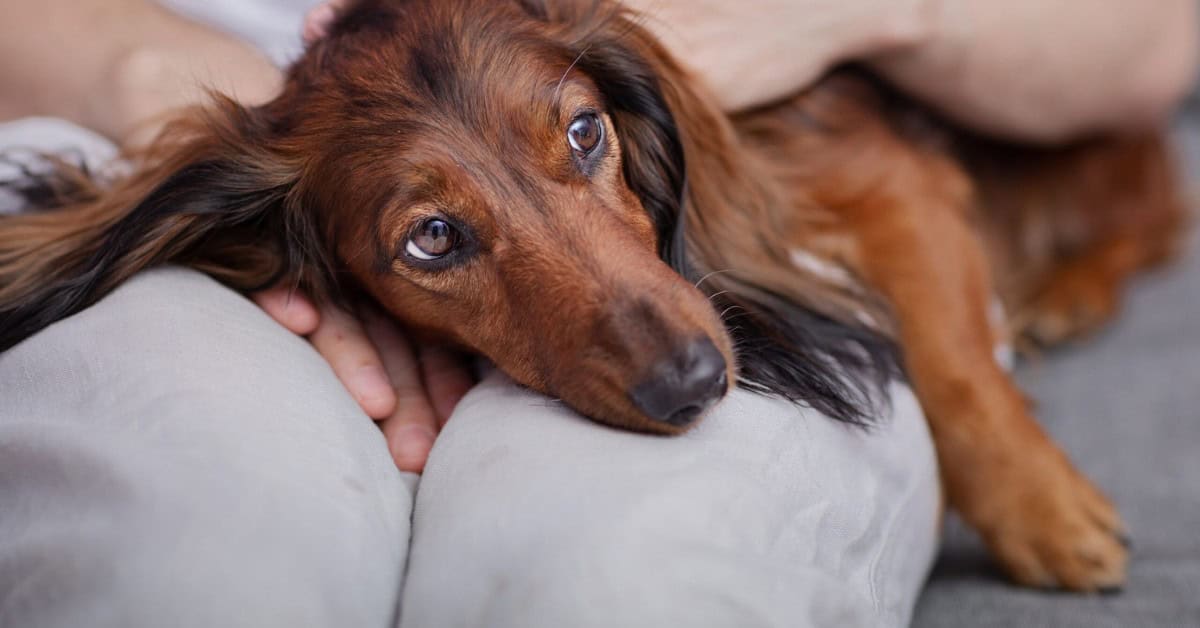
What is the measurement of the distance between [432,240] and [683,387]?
0.43 meters

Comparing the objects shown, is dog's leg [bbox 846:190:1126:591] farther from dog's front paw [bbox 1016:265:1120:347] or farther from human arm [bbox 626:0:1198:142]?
dog's front paw [bbox 1016:265:1120:347]

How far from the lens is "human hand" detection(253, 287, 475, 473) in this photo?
143cm

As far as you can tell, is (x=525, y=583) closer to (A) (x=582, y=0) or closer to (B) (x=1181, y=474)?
(A) (x=582, y=0)

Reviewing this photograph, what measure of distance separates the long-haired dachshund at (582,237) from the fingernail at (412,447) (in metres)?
0.13

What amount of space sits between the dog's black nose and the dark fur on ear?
0.24m

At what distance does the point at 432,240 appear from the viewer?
4.58ft

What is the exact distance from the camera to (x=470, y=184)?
1.34 metres

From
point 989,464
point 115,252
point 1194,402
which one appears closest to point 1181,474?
point 1194,402

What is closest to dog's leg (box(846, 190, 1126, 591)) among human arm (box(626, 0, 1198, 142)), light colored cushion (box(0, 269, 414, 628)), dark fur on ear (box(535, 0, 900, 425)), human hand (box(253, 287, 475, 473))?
dark fur on ear (box(535, 0, 900, 425))

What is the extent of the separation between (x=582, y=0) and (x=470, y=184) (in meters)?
0.40

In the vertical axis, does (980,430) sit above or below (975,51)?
below

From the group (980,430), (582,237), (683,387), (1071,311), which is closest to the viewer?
(683,387)

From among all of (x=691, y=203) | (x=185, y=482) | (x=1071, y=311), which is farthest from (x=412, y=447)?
(x=1071, y=311)

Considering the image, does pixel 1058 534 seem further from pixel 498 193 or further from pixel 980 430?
pixel 498 193
